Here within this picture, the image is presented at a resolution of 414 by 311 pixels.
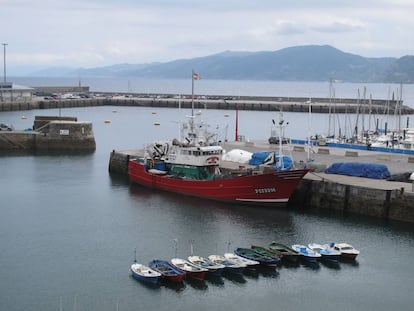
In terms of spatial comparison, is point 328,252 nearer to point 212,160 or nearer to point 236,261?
point 236,261

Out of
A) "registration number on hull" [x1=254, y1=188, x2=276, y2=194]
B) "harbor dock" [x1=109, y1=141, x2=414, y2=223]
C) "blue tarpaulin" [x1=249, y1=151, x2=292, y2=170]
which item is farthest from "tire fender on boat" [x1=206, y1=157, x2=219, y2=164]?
"harbor dock" [x1=109, y1=141, x2=414, y2=223]

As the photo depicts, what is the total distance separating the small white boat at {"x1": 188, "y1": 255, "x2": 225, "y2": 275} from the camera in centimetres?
2902

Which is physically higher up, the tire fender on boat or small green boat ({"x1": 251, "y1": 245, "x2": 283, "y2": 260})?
the tire fender on boat

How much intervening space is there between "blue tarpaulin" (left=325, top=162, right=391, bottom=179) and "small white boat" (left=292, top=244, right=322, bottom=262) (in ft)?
44.6

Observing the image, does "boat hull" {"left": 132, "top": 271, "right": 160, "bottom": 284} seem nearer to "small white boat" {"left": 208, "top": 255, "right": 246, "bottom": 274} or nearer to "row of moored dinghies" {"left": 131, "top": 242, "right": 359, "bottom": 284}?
"row of moored dinghies" {"left": 131, "top": 242, "right": 359, "bottom": 284}

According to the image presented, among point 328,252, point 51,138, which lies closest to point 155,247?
point 328,252

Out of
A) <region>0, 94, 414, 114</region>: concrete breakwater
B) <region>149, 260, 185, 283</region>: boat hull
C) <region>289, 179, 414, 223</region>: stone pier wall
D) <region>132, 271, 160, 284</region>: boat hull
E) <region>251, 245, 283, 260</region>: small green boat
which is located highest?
<region>0, 94, 414, 114</region>: concrete breakwater

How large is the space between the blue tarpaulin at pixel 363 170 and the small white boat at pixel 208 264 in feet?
58.7

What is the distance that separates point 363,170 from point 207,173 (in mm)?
10848

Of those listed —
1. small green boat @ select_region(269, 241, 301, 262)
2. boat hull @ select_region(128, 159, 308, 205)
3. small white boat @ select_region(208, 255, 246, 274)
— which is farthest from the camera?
boat hull @ select_region(128, 159, 308, 205)

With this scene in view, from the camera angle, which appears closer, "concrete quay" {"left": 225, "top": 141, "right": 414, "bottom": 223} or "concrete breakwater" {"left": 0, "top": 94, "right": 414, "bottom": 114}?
"concrete quay" {"left": 225, "top": 141, "right": 414, "bottom": 223}

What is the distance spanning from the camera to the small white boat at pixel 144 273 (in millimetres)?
28175

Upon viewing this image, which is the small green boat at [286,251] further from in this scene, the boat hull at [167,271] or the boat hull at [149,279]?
the boat hull at [149,279]

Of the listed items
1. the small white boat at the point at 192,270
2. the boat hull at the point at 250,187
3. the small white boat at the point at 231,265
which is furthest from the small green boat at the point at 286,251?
the boat hull at the point at 250,187
